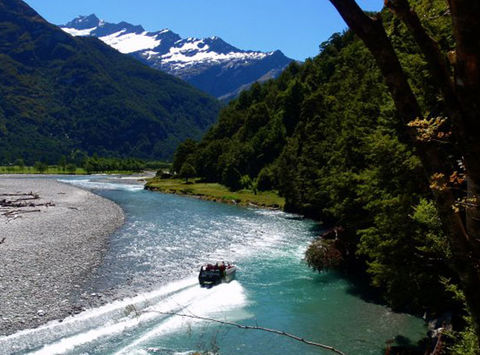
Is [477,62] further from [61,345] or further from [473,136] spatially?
[61,345]

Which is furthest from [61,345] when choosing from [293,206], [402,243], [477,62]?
[293,206]

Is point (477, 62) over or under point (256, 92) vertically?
Answer: under

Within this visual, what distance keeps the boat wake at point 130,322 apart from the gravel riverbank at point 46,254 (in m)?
1.84

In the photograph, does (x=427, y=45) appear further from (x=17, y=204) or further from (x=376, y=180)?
(x=17, y=204)

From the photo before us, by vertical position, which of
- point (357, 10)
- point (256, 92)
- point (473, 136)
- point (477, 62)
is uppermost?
point (256, 92)

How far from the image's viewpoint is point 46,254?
46.7m

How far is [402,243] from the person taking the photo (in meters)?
28.5

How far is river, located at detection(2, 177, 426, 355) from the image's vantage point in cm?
2653

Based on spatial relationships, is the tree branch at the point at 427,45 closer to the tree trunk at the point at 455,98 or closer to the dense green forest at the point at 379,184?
the tree trunk at the point at 455,98

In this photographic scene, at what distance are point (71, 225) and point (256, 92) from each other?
141 metres

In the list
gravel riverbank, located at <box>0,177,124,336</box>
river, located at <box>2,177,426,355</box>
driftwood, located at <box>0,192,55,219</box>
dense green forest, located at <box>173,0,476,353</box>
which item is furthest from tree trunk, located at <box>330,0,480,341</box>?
driftwood, located at <box>0,192,55,219</box>

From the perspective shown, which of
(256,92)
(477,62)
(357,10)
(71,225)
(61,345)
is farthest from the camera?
(256,92)

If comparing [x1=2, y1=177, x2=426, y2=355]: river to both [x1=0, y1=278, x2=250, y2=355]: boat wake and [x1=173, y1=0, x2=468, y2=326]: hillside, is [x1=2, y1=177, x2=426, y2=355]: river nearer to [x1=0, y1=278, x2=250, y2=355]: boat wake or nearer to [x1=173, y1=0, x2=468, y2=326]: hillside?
[x1=0, y1=278, x2=250, y2=355]: boat wake

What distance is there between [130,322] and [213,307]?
7.04m
